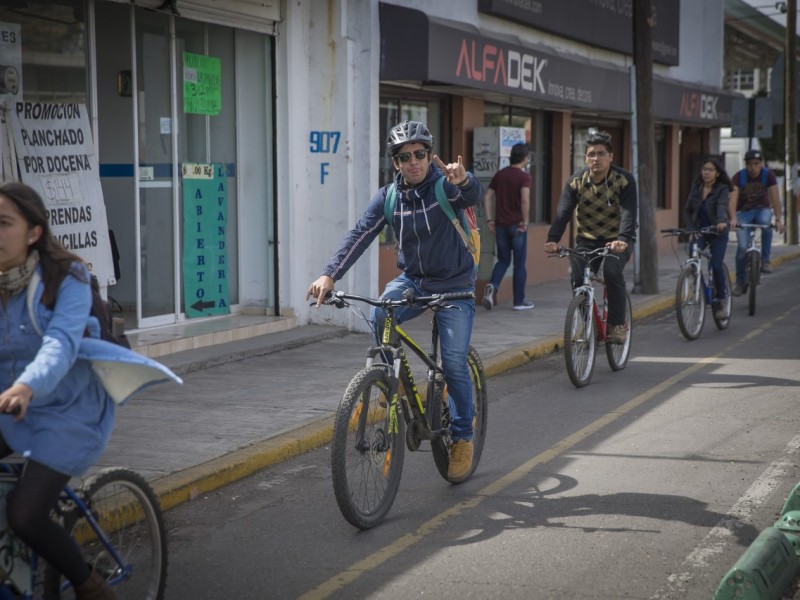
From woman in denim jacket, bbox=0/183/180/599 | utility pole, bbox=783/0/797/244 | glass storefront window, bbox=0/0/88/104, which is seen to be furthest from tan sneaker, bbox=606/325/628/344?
utility pole, bbox=783/0/797/244

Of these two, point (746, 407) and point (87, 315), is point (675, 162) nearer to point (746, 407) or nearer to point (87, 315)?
point (746, 407)

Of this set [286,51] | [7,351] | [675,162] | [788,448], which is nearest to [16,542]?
[7,351]

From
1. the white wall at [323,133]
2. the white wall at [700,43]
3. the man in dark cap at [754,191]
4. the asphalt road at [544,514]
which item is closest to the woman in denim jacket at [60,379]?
the asphalt road at [544,514]

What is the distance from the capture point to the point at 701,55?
A: 2719 centimetres

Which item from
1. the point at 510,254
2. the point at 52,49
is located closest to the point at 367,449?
the point at 52,49

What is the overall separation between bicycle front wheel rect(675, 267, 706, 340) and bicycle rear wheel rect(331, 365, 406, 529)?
21.9ft

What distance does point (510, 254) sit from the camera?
1504cm

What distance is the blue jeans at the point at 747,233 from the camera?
15781 mm

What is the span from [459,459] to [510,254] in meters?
8.55

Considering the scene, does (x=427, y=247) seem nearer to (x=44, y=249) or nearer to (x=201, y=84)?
(x=44, y=249)

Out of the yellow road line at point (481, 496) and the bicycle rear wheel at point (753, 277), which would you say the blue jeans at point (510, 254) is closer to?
the bicycle rear wheel at point (753, 277)

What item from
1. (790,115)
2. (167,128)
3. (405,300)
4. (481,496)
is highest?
(790,115)

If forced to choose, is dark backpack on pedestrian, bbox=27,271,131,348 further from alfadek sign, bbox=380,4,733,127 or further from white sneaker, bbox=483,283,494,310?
white sneaker, bbox=483,283,494,310

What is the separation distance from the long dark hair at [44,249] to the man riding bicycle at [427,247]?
2225mm
